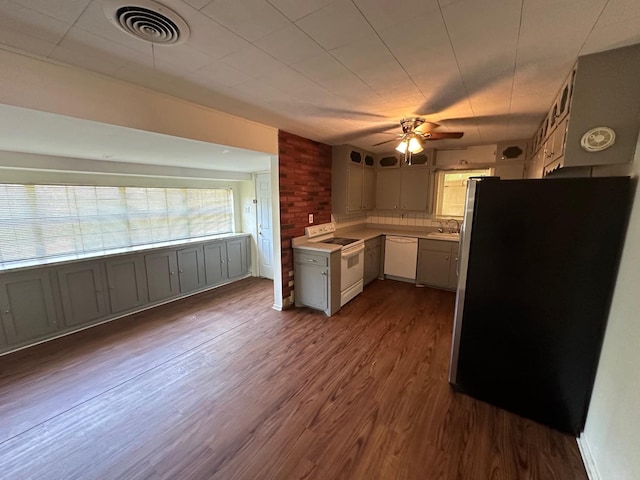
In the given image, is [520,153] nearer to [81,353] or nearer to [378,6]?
[378,6]

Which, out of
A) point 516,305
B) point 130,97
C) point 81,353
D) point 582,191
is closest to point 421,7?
point 582,191

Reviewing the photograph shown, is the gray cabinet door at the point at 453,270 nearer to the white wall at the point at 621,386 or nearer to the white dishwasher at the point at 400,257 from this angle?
the white dishwasher at the point at 400,257

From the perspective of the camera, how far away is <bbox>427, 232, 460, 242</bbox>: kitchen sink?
13.8 ft

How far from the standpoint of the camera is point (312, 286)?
12.1 ft

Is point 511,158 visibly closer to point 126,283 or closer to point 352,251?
point 352,251

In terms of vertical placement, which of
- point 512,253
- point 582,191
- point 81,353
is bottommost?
point 81,353

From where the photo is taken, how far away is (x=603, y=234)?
1602mm

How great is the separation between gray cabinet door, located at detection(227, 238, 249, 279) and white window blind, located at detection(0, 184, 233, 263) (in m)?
0.62

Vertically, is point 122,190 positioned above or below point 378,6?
below

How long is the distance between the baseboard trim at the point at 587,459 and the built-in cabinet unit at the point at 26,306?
4984 millimetres

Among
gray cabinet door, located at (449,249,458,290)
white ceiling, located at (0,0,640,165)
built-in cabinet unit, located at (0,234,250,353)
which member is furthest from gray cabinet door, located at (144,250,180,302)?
gray cabinet door, located at (449,249,458,290)

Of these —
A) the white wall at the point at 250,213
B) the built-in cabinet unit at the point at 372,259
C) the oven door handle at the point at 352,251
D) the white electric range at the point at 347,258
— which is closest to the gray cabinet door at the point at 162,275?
the white wall at the point at 250,213

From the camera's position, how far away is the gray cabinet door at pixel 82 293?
318cm

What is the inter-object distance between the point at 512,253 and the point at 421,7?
1.63m
